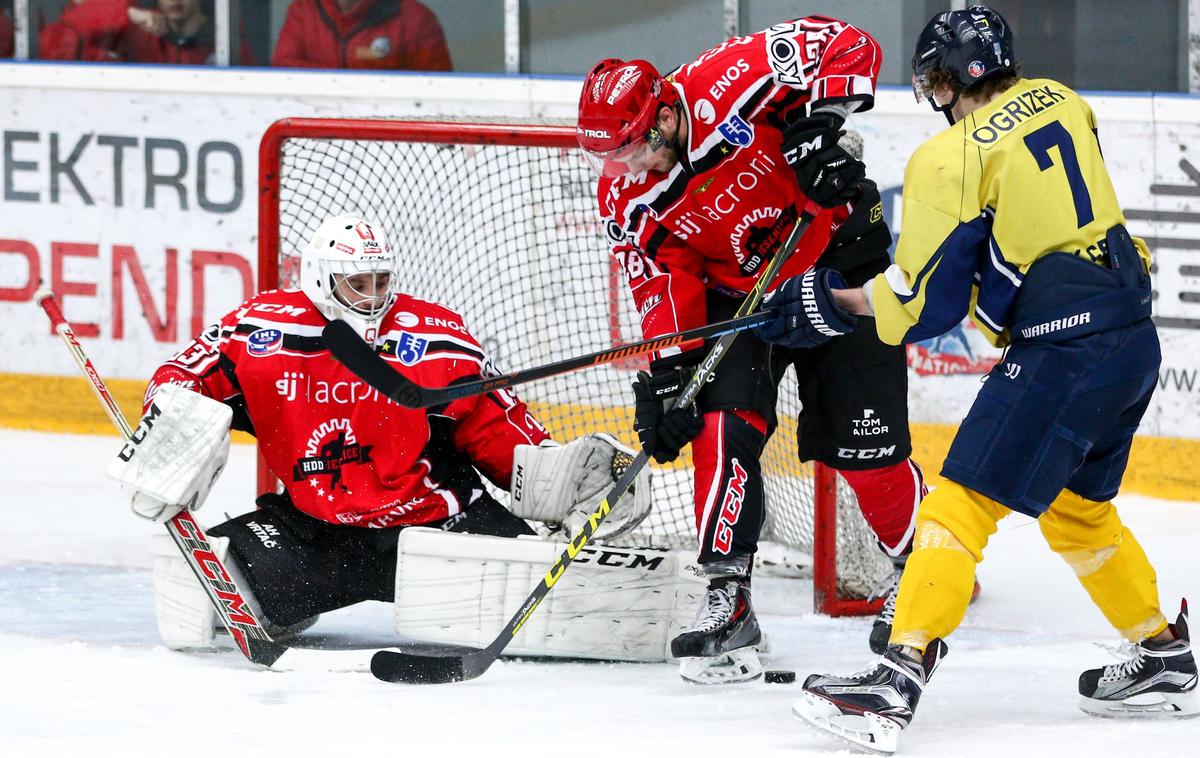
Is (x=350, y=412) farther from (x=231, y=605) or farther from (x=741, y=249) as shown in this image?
(x=741, y=249)

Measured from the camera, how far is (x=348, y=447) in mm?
3426

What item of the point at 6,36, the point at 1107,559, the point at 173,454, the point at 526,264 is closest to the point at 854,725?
the point at 1107,559

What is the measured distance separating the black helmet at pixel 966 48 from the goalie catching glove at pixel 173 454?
146cm

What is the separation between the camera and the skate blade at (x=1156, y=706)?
2812 millimetres

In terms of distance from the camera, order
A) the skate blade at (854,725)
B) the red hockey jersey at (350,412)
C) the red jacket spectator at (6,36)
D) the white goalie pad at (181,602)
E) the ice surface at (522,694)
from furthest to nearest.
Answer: the red jacket spectator at (6,36), the red hockey jersey at (350,412), the white goalie pad at (181,602), the ice surface at (522,694), the skate blade at (854,725)

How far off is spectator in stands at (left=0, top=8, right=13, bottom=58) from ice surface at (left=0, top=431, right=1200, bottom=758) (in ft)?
7.87

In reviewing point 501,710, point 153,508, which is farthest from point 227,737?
point 153,508

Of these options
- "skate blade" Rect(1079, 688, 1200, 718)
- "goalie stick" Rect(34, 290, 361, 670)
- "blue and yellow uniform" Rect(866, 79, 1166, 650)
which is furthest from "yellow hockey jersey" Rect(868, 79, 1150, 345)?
"goalie stick" Rect(34, 290, 361, 670)

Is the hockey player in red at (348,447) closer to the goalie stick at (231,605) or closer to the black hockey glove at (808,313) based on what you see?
the goalie stick at (231,605)

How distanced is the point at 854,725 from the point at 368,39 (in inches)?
144

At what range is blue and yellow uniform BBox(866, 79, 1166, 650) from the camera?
255 cm

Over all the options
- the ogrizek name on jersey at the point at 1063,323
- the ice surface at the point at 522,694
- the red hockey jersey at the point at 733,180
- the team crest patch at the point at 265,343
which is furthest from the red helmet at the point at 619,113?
the ice surface at the point at 522,694

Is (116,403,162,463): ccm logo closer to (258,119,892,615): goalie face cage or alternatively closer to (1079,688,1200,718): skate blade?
(258,119,892,615): goalie face cage

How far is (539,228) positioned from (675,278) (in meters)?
1.60
